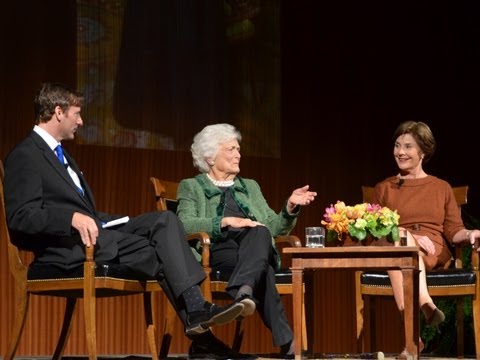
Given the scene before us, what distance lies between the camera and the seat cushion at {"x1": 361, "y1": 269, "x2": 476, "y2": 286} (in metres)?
4.70

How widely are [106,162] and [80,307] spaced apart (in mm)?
876

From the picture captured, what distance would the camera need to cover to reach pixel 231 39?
650 cm

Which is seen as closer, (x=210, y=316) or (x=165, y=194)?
(x=210, y=316)

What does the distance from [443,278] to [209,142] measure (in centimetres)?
129

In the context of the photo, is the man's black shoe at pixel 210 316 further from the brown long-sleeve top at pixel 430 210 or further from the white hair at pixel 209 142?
the brown long-sleeve top at pixel 430 210

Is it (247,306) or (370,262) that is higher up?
(370,262)

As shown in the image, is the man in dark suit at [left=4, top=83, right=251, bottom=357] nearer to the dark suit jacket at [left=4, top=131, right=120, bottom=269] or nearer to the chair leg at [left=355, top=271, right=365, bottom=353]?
the dark suit jacket at [left=4, top=131, right=120, bottom=269]

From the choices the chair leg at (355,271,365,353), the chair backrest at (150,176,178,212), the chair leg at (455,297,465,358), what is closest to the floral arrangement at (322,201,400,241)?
the chair leg at (355,271,365,353)

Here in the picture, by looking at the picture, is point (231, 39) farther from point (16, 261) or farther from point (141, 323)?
point (16, 261)

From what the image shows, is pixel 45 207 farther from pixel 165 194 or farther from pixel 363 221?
pixel 363 221

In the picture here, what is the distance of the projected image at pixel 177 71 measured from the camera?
6039 millimetres

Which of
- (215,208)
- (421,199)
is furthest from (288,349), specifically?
(421,199)

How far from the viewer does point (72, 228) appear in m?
4.08

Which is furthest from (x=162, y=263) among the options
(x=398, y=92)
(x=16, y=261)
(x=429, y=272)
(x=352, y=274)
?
(x=398, y=92)
